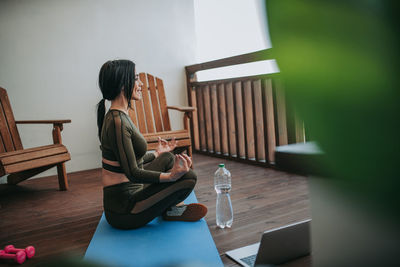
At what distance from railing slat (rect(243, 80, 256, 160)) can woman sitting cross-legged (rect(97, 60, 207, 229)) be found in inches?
66.1

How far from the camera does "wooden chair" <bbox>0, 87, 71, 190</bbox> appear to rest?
9.05 ft

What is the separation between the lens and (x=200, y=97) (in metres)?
4.36

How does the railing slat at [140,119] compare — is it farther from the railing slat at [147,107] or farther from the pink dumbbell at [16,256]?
the pink dumbbell at [16,256]

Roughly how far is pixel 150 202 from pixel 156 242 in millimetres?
237

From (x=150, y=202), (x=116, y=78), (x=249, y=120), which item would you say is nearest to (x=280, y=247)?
(x=150, y=202)

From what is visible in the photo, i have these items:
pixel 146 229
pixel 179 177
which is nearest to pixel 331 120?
pixel 179 177

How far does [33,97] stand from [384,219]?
4077 mm

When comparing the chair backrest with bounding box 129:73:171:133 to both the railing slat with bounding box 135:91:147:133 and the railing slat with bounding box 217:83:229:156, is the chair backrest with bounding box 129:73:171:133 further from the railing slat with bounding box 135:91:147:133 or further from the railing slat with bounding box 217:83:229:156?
the railing slat with bounding box 217:83:229:156

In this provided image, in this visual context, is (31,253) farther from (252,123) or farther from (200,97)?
(200,97)

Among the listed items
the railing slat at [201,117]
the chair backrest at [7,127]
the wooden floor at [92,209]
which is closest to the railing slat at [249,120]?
the wooden floor at [92,209]

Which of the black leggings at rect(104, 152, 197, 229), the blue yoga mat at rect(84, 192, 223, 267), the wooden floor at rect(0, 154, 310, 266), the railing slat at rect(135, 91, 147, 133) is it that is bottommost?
the wooden floor at rect(0, 154, 310, 266)

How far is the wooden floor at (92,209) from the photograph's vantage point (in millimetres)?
1986

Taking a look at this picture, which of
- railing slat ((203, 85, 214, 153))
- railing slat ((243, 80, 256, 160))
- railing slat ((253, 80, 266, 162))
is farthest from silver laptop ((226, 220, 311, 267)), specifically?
railing slat ((203, 85, 214, 153))

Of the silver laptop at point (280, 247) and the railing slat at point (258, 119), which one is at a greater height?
the railing slat at point (258, 119)
